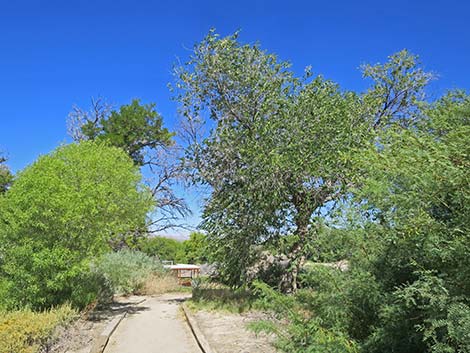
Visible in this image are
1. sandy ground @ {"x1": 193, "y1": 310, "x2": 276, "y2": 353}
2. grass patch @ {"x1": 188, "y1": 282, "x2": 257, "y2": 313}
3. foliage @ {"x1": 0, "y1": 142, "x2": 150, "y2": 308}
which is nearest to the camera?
sandy ground @ {"x1": 193, "y1": 310, "x2": 276, "y2": 353}

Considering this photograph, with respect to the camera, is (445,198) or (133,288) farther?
(133,288)

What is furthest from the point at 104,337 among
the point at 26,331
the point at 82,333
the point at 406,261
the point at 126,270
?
the point at 126,270

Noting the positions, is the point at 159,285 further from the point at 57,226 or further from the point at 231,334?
the point at 231,334

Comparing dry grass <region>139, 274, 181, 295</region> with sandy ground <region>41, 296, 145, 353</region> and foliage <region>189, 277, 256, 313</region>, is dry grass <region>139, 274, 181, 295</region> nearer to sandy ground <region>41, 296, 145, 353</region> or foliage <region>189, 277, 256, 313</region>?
foliage <region>189, 277, 256, 313</region>

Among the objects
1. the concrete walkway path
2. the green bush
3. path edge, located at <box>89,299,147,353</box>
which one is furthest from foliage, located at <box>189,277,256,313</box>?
the green bush

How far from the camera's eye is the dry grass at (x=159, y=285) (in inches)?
800

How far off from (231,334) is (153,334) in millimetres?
1920

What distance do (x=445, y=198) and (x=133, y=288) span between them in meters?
17.7

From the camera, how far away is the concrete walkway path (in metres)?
8.84

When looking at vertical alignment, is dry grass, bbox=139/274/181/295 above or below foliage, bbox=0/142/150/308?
below

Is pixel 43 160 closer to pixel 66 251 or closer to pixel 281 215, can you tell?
pixel 66 251

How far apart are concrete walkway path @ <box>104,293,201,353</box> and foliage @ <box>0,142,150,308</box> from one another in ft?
5.26

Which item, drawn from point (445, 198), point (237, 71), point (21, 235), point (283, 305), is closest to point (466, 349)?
point (445, 198)

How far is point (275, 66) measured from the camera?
13180 millimetres
